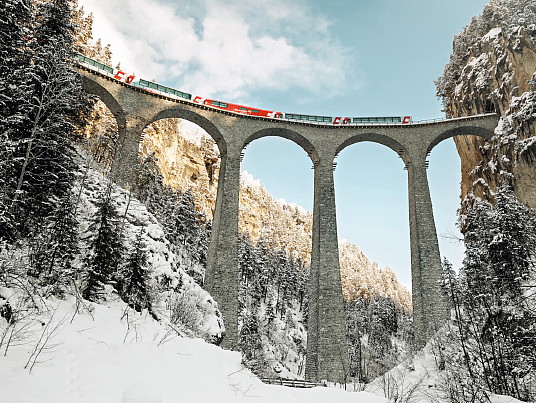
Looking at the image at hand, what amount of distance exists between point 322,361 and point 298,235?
68.6 m

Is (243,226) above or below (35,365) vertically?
above

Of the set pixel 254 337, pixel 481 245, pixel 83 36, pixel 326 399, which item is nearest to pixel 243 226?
pixel 254 337

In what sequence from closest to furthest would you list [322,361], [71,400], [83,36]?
[71,400] → [322,361] → [83,36]

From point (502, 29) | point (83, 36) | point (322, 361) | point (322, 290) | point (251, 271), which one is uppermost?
point (83, 36)

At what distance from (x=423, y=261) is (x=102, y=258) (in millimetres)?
21813

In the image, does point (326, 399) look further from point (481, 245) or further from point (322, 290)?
point (322, 290)

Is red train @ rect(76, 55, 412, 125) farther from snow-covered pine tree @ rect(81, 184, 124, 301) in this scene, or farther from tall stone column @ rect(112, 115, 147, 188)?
snow-covered pine tree @ rect(81, 184, 124, 301)

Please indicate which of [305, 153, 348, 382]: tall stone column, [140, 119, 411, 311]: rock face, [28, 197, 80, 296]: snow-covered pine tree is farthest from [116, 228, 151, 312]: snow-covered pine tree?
[140, 119, 411, 311]: rock face

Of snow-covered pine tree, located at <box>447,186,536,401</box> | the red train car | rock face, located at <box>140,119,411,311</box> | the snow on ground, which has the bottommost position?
the snow on ground

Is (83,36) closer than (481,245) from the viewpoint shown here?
No

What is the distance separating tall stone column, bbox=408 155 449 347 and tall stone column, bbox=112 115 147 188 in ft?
66.7

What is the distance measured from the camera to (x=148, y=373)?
528cm

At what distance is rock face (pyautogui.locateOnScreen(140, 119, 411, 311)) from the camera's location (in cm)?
5681

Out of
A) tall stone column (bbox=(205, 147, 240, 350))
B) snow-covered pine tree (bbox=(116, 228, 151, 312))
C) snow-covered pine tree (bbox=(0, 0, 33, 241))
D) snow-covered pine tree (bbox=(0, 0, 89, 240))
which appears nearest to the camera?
snow-covered pine tree (bbox=(0, 0, 33, 241))
